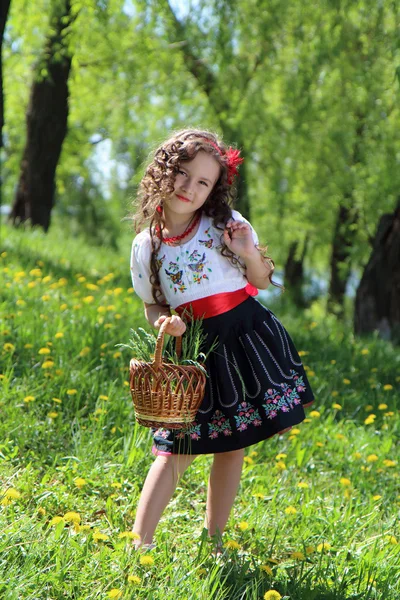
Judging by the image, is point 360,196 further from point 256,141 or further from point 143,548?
point 143,548

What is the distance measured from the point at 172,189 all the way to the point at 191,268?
1.02ft

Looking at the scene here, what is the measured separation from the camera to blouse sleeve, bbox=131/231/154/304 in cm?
270

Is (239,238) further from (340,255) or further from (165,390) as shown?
(340,255)

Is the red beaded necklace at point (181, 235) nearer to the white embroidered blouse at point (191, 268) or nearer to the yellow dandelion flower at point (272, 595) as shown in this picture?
the white embroidered blouse at point (191, 268)

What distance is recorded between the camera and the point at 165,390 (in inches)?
92.2

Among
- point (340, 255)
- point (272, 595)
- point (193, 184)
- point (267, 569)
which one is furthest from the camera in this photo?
point (340, 255)

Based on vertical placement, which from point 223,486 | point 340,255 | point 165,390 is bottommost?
point 340,255

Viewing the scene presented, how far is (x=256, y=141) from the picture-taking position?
471 inches

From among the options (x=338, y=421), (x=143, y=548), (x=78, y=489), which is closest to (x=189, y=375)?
(x=143, y=548)

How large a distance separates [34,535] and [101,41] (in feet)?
28.1

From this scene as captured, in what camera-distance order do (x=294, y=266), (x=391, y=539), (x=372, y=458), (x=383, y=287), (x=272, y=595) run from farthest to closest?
(x=294, y=266) → (x=383, y=287) → (x=372, y=458) → (x=391, y=539) → (x=272, y=595)

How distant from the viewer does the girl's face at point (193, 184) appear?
260 centimetres

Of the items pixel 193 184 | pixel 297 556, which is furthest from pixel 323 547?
pixel 193 184

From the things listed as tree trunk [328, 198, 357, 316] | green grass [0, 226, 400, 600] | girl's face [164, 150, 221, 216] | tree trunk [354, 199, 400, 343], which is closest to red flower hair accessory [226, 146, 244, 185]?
girl's face [164, 150, 221, 216]
